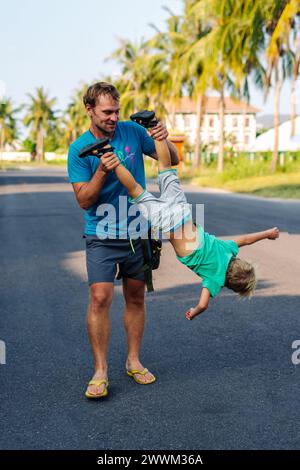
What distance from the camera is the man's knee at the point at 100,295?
14.0 feet

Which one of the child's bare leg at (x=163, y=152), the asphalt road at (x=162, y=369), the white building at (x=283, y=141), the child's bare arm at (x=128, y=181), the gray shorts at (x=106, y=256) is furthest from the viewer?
the white building at (x=283, y=141)

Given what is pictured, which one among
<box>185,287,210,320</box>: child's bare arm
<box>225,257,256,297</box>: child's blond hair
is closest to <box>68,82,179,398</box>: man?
<box>185,287,210,320</box>: child's bare arm

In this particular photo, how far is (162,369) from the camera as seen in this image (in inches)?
187

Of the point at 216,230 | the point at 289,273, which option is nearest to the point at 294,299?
the point at 289,273

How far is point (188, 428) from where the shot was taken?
365cm

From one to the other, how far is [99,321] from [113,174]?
36.2 inches

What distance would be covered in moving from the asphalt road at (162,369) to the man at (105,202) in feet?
0.86

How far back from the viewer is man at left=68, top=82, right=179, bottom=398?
4059 mm

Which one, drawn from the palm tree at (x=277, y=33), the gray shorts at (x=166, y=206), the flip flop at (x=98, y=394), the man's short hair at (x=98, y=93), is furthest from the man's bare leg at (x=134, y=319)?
the palm tree at (x=277, y=33)

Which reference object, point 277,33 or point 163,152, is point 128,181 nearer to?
point 163,152

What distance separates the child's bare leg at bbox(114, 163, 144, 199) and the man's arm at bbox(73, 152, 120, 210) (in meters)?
0.07

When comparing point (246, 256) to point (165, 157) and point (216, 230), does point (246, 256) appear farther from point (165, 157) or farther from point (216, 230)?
point (165, 157)

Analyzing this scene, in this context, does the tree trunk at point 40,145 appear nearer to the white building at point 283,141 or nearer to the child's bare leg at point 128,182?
the white building at point 283,141

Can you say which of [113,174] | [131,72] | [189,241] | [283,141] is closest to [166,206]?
[189,241]
